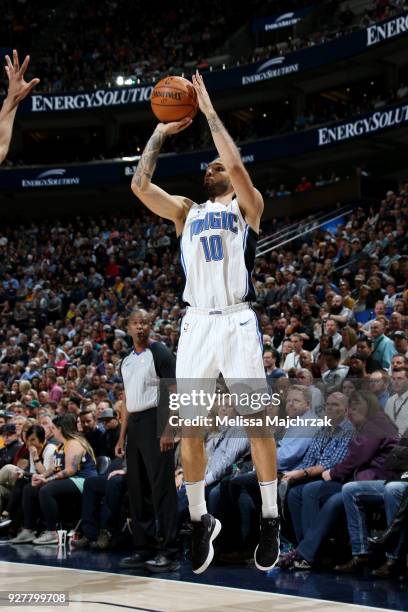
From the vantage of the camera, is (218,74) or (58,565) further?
(218,74)

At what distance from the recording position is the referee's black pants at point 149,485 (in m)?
7.21

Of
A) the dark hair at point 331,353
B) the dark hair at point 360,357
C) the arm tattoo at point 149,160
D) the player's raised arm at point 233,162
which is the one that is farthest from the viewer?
the dark hair at point 331,353

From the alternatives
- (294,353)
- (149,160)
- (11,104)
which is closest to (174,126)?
(149,160)

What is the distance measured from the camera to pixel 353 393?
694 centimetres

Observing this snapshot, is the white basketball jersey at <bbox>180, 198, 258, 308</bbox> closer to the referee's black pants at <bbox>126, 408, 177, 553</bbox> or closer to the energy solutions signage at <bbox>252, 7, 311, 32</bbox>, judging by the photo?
the referee's black pants at <bbox>126, 408, 177, 553</bbox>

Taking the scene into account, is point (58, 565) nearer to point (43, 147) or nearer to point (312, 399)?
point (312, 399)

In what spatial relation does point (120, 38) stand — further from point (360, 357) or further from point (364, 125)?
point (360, 357)

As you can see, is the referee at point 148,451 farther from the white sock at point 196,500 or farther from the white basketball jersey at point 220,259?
the white basketball jersey at point 220,259

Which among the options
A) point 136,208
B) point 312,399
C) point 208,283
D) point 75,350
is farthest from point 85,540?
point 136,208

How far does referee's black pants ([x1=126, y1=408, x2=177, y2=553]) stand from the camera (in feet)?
23.6

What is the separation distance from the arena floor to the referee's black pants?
324 millimetres

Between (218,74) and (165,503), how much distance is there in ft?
66.2

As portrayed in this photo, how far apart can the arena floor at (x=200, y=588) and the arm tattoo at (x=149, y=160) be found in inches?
99.2

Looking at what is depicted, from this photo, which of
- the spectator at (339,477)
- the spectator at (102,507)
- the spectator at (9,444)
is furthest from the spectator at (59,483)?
the spectator at (339,477)
